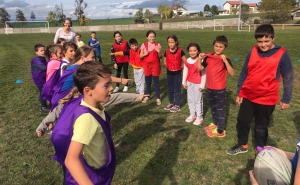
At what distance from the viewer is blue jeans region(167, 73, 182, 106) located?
618 centimetres

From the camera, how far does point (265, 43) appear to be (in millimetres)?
3490

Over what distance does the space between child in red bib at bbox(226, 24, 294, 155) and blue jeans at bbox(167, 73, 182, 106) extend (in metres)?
2.25

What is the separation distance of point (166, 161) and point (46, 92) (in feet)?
9.01

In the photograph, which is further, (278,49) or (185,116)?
(185,116)

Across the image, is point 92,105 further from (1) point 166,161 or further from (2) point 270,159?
(1) point 166,161

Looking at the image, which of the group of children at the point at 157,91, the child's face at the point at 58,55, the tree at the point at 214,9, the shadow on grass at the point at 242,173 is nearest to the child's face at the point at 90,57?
the group of children at the point at 157,91

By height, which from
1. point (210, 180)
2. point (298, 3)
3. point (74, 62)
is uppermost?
point (298, 3)

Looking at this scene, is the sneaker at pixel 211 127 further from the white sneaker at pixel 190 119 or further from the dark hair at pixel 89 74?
the dark hair at pixel 89 74

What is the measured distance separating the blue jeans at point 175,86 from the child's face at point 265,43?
2746mm

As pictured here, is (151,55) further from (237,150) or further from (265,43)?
(265,43)

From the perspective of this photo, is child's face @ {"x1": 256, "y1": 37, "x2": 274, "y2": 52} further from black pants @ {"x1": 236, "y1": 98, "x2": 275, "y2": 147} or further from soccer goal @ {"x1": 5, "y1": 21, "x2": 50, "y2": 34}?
soccer goal @ {"x1": 5, "y1": 21, "x2": 50, "y2": 34}

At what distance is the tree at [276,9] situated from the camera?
60375mm

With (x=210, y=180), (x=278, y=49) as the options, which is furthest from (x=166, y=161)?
(x=278, y=49)

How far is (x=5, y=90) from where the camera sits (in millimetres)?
8602
